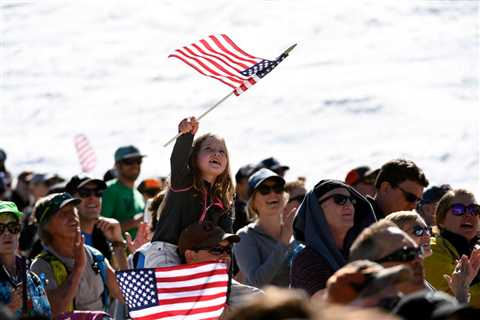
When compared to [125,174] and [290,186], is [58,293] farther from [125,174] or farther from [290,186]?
[125,174]

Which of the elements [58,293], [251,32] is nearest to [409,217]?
[58,293]

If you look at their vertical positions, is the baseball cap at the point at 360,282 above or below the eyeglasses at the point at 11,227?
below

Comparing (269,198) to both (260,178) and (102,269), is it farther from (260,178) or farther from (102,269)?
(102,269)

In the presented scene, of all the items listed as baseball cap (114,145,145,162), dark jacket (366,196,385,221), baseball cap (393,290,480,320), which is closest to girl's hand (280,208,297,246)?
dark jacket (366,196,385,221)

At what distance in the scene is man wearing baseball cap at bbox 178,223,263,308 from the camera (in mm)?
8102

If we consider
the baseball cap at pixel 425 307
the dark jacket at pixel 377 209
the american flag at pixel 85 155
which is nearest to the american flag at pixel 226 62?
the dark jacket at pixel 377 209

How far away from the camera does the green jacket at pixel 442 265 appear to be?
8883mm

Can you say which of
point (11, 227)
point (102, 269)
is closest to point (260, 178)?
point (102, 269)

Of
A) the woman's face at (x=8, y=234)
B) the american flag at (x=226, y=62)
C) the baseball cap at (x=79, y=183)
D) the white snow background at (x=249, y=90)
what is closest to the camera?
the woman's face at (x=8, y=234)

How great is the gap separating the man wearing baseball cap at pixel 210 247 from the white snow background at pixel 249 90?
34.7 ft

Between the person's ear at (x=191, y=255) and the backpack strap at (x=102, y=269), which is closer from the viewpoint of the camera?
the person's ear at (x=191, y=255)

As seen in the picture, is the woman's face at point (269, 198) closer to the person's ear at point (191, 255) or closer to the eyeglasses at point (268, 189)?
the eyeglasses at point (268, 189)

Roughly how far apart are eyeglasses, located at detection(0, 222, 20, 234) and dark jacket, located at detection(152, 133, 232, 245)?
88cm

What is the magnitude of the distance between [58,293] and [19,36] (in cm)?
1379
